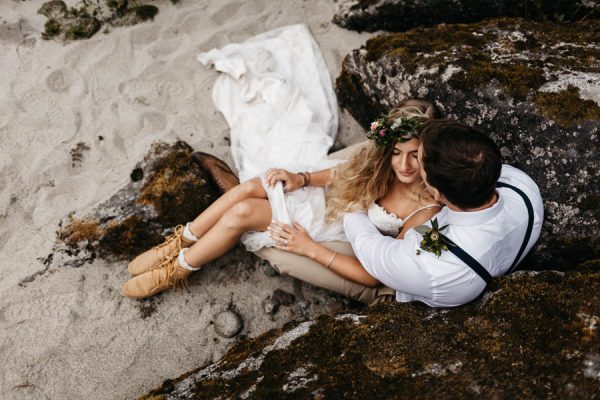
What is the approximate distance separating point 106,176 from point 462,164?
11.5ft

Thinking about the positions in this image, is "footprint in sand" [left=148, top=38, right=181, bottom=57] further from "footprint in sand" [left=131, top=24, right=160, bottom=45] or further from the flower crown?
the flower crown

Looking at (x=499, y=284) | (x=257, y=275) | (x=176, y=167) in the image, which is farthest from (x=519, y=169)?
(x=176, y=167)

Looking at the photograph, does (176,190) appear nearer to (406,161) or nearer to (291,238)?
(291,238)

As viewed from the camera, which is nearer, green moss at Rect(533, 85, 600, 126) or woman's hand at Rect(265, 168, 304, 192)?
green moss at Rect(533, 85, 600, 126)

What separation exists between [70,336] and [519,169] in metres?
3.73

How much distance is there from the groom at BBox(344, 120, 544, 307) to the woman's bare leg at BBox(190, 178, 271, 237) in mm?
1318

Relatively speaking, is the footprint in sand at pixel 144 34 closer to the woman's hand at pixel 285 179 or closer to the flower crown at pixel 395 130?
the woman's hand at pixel 285 179

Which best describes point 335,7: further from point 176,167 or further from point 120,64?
point 176,167

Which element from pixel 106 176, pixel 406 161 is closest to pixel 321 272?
pixel 406 161

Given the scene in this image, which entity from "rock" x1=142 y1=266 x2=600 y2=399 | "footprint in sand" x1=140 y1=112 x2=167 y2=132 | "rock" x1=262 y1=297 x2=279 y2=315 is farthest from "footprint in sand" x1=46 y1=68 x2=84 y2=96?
"rock" x1=142 y1=266 x2=600 y2=399

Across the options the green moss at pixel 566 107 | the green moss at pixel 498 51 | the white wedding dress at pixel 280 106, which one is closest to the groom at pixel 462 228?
the green moss at pixel 566 107

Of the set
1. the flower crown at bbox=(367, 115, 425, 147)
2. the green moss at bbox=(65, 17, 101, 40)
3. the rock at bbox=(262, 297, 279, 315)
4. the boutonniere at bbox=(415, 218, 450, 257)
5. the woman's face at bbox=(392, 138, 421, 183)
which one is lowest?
the rock at bbox=(262, 297, 279, 315)

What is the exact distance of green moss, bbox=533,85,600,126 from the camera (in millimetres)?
3451

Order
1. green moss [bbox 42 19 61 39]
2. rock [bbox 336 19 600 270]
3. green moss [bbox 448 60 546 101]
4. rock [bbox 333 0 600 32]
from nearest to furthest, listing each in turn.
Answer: rock [bbox 336 19 600 270], green moss [bbox 448 60 546 101], rock [bbox 333 0 600 32], green moss [bbox 42 19 61 39]
